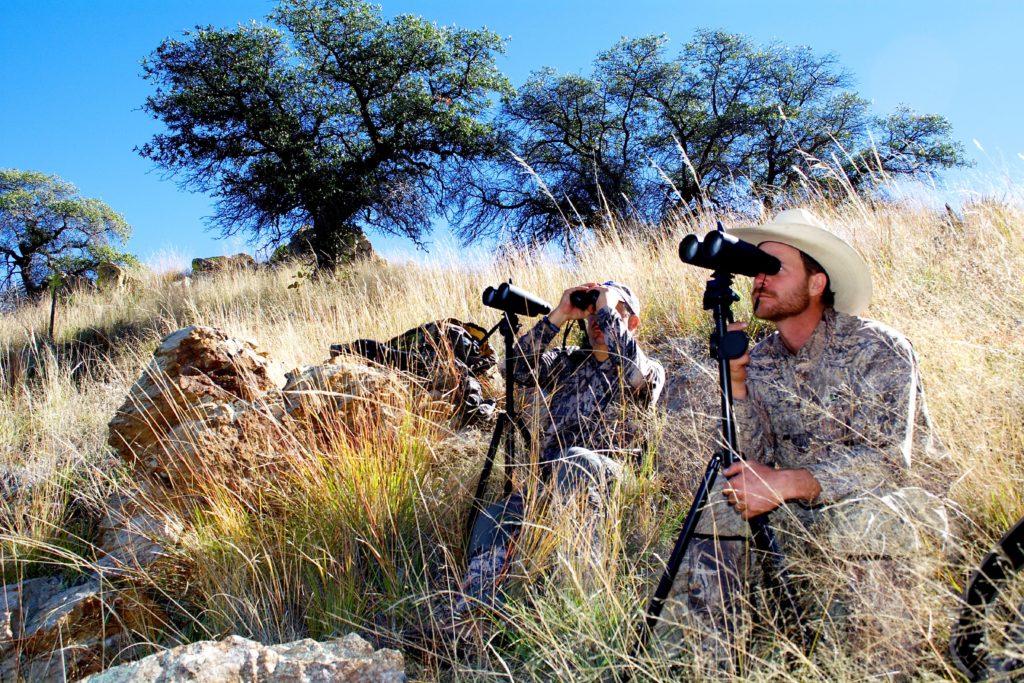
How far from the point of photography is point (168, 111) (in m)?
16.2

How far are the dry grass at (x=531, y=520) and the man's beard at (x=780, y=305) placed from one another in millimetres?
630

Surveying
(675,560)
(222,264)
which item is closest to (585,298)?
(675,560)

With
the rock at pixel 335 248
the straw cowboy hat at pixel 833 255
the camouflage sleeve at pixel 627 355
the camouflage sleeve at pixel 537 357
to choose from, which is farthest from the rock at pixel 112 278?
the straw cowboy hat at pixel 833 255

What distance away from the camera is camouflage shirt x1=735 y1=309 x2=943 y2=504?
86.6 inches

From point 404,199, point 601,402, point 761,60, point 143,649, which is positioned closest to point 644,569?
point 601,402

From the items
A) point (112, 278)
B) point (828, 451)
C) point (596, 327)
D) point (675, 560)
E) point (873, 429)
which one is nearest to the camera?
point (675, 560)

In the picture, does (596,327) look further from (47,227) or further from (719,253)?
(47,227)

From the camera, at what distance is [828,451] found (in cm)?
251

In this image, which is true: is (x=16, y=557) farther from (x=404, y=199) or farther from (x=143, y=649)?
(x=404, y=199)

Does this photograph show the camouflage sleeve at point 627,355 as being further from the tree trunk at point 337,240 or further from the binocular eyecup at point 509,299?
the tree trunk at point 337,240

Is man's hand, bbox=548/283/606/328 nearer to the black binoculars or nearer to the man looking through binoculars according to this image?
the man looking through binoculars

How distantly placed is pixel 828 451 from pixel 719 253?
3.04 feet

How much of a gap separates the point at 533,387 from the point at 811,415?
5.55ft

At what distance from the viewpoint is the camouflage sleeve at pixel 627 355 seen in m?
3.46
